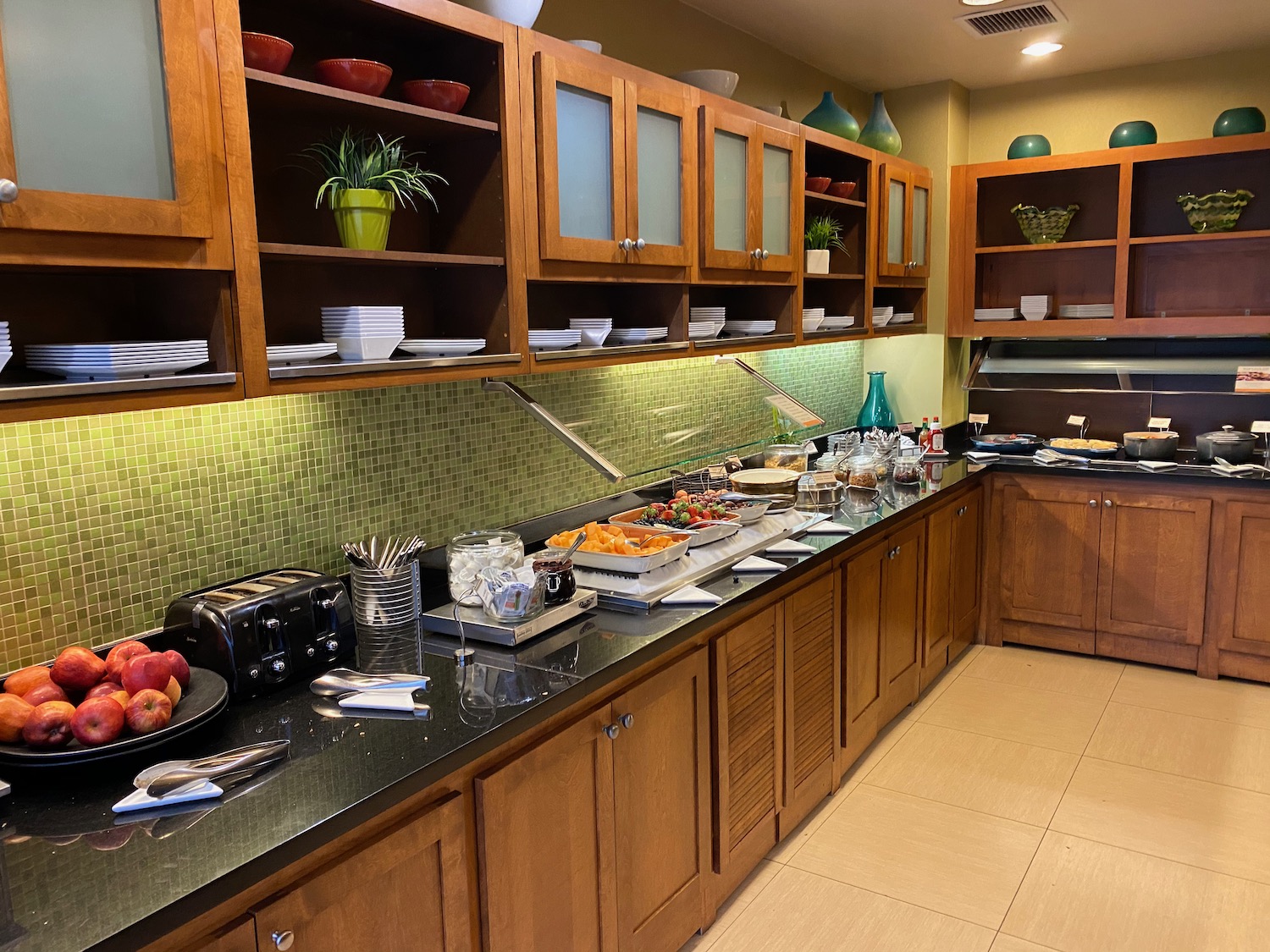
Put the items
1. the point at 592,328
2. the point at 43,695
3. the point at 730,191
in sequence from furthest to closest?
the point at 730,191 < the point at 592,328 < the point at 43,695

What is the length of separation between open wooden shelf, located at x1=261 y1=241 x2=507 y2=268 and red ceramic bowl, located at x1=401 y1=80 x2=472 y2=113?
33cm

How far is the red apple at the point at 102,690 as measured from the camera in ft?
4.88

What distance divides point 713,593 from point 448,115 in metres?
1.28

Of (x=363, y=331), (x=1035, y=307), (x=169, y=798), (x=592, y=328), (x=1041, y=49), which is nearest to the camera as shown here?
(x=169, y=798)

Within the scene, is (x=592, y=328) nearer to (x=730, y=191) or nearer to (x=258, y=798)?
(x=730, y=191)

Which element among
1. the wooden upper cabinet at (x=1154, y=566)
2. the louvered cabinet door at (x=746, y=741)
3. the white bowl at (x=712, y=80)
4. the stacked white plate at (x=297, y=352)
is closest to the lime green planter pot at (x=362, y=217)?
the stacked white plate at (x=297, y=352)

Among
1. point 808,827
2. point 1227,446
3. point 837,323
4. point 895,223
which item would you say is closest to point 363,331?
point 808,827

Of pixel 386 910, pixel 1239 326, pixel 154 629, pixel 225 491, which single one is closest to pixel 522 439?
pixel 225 491

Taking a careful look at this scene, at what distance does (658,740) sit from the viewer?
2145 mm

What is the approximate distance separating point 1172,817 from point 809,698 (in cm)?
120

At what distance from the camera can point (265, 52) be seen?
5.79 ft

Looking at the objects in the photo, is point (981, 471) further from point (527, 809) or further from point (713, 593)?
point (527, 809)

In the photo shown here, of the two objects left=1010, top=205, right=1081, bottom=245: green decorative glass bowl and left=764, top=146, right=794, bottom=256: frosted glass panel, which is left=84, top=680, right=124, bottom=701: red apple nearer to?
left=764, top=146, right=794, bottom=256: frosted glass panel

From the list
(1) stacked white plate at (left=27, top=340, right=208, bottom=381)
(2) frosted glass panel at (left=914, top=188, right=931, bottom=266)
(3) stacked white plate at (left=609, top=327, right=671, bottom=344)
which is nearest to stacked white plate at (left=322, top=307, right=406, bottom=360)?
(1) stacked white plate at (left=27, top=340, right=208, bottom=381)
